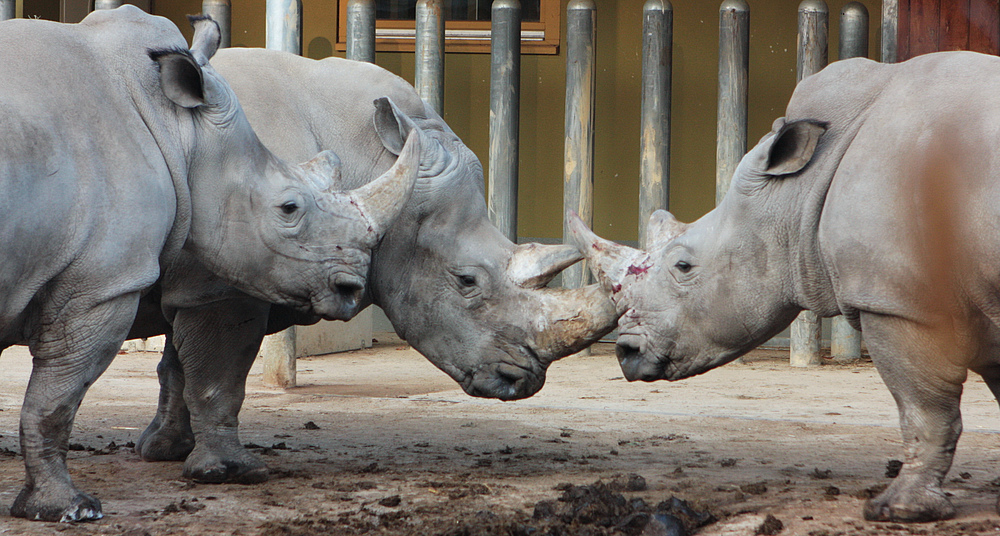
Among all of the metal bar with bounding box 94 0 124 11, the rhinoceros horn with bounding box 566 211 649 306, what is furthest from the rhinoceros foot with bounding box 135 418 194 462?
the metal bar with bounding box 94 0 124 11

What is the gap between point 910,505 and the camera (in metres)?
3.65

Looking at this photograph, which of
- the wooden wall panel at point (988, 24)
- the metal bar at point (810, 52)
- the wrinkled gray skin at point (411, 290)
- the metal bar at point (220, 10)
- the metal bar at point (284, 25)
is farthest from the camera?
the metal bar at point (220, 10)

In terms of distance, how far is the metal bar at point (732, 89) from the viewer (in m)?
8.81

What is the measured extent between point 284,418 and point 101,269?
107 inches

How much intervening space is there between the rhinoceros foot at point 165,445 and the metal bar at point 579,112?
4.51 meters

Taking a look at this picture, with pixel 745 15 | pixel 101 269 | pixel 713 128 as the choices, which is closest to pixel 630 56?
pixel 713 128

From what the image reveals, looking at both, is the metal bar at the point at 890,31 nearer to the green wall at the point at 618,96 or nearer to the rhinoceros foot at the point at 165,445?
the green wall at the point at 618,96

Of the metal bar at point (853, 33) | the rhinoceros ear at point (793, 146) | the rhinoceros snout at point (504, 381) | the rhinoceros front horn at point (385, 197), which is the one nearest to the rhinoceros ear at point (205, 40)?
the rhinoceros front horn at point (385, 197)

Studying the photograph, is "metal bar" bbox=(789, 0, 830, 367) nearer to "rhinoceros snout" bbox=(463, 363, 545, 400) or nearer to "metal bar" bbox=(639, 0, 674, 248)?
"metal bar" bbox=(639, 0, 674, 248)

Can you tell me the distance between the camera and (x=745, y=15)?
886cm

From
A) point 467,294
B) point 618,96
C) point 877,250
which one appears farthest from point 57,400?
point 618,96

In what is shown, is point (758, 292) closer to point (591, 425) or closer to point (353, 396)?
point (591, 425)

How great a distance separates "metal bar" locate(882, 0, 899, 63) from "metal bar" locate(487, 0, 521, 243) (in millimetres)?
2627

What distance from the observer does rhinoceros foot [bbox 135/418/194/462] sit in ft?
16.1
